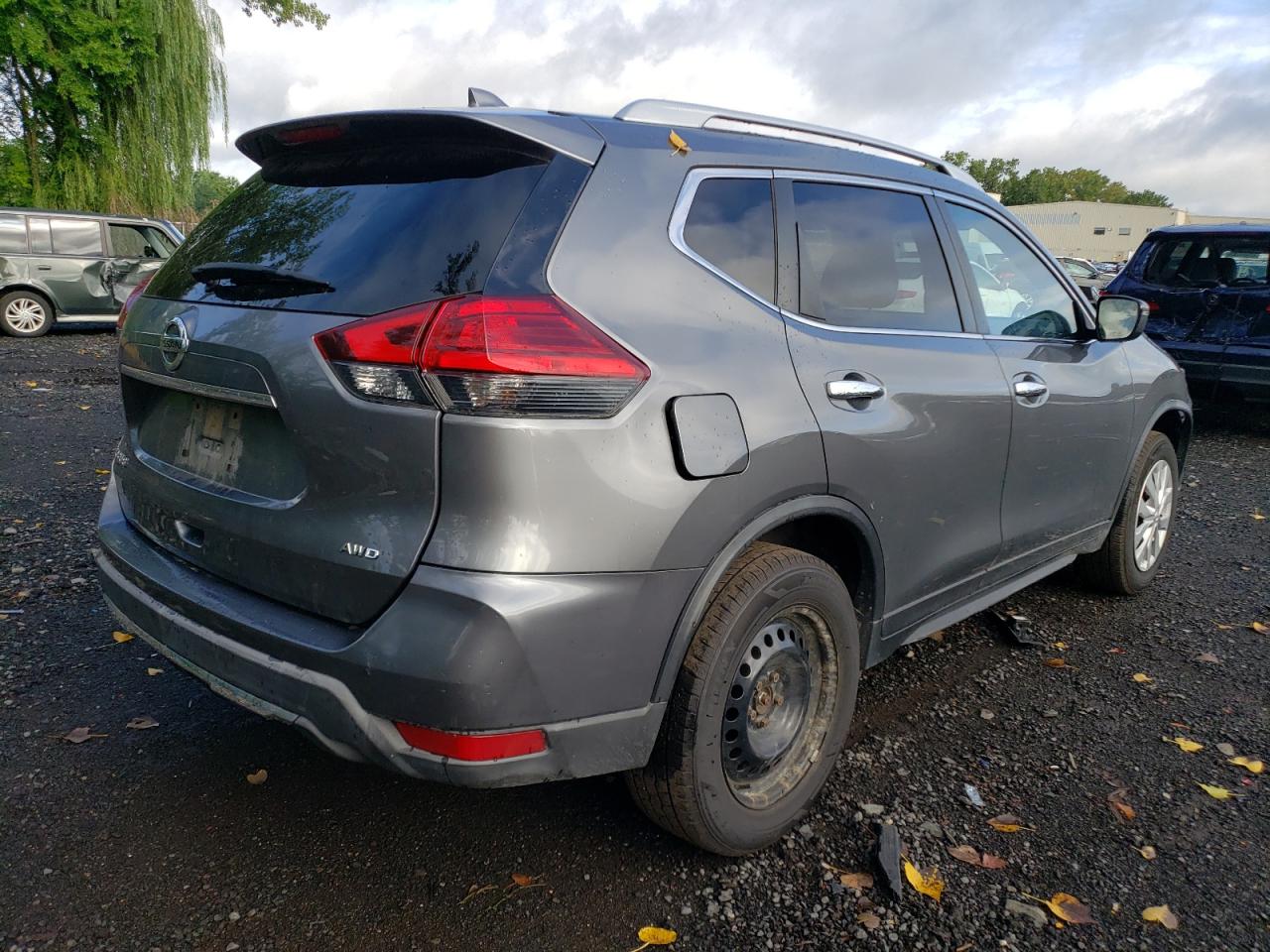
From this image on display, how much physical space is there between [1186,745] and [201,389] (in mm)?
3283

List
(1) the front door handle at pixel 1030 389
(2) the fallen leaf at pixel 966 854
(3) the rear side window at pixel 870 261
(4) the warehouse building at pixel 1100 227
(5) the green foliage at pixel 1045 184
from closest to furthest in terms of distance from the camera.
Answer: (2) the fallen leaf at pixel 966 854 → (3) the rear side window at pixel 870 261 → (1) the front door handle at pixel 1030 389 → (4) the warehouse building at pixel 1100 227 → (5) the green foliage at pixel 1045 184

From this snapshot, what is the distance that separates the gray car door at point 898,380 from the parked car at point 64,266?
12.7m

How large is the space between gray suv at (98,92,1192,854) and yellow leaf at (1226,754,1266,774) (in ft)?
3.86

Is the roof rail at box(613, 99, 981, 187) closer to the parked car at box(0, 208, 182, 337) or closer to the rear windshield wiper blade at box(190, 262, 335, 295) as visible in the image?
the rear windshield wiper blade at box(190, 262, 335, 295)

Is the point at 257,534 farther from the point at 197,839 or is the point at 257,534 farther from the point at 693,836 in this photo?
the point at 693,836

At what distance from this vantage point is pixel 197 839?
2.50m

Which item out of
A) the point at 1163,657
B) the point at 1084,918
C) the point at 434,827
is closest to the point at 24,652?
the point at 434,827

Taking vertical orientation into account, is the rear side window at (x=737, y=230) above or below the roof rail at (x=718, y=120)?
below

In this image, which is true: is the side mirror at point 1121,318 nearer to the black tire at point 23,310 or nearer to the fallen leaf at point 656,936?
the fallen leaf at point 656,936

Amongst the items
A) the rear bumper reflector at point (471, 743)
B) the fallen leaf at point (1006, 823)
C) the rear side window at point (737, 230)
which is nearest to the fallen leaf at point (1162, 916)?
the fallen leaf at point (1006, 823)

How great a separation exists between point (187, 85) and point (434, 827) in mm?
24008

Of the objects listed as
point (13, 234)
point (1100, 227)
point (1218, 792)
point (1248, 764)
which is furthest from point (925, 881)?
point (1100, 227)

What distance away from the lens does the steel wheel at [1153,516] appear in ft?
14.6

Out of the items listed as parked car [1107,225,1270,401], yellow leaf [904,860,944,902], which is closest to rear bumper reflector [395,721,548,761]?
yellow leaf [904,860,944,902]
